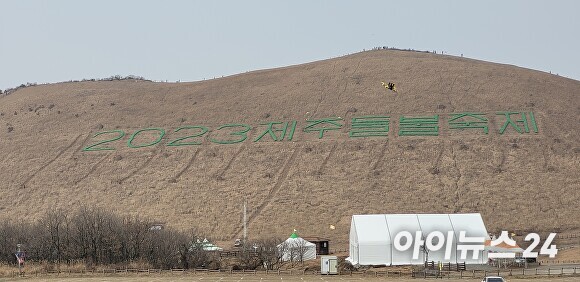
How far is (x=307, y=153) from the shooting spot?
109m

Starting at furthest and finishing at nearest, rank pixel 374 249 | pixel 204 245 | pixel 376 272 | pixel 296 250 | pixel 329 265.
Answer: pixel 204 245
pixel 296 250
pixel 374 249
pixel 329 265
pixel 376 272

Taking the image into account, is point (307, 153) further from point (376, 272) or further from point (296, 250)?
point (376, 272)

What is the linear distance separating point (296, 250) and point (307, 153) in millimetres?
38874

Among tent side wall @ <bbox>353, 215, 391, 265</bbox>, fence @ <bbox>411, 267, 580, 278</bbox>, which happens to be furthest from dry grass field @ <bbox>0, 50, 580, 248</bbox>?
fence @ <bbox>411, 267, 580, 278</bbox>

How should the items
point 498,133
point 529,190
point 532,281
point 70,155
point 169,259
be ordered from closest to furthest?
point 532,281 < point 169,259 < point 529,190 < point 498,133 < point 70,155

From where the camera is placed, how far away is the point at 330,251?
79.8m

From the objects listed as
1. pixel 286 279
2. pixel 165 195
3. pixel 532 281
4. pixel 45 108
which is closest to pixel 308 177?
pixel 165 195

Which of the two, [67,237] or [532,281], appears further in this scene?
[67,237]

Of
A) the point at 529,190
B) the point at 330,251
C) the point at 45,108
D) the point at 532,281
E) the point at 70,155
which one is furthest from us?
the point at 45,108

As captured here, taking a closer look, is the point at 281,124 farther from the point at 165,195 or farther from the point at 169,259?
the point at 169,259

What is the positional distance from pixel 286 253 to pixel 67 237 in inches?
766

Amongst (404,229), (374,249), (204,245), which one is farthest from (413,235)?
(204,245)

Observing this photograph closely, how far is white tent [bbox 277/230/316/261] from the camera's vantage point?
70.6 m

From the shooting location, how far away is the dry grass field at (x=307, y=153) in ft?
303
